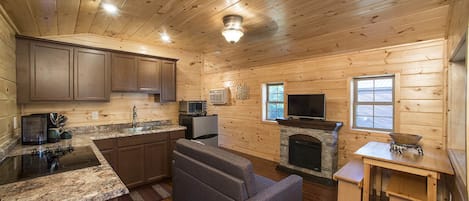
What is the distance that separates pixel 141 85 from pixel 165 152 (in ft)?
4.11

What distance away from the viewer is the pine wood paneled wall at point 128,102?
3252 millimetres

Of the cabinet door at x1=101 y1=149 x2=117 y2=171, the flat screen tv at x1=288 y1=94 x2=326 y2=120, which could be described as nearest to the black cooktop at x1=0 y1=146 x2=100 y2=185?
the cabinet door at x1=101 y1=149 x2=117 y2=171

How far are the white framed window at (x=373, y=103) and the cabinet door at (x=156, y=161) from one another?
319 centimetres

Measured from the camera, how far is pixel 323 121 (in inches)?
136

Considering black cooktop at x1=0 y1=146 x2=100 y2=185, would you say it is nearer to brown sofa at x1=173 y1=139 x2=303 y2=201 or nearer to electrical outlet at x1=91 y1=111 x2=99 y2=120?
brown sofa at x1=173 y1=139 x2=303 y2=201

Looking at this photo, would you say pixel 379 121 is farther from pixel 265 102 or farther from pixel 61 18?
pixel 61 18

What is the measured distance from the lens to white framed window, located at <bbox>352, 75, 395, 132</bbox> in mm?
3137

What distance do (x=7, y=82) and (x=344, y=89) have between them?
172 inches

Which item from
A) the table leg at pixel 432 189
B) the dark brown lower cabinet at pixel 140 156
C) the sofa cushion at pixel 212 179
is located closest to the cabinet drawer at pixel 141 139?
the dark brown lower cabinet at pixel 140 156

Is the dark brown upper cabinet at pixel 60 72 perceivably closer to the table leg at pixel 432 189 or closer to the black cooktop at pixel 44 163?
the black cooktop at pixel 44 163

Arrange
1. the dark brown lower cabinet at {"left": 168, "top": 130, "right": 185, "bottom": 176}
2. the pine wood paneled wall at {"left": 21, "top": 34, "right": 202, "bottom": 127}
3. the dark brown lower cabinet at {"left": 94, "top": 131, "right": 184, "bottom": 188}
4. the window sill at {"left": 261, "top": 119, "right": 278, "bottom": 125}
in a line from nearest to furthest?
the dark brown lower cabinet at {"left": 94, "top": 131, "right": 184, "bottom": 188}, the pine wood paneled wall at {"left": 21, "top": 34, "right": 202, "bottom": 127}, the dark brown lower cabinet at {"left": 168, "top": 130, "right": 185, "bottom": 176}, the window sill at {"left": 261, "top": 119, "right": 278, "bottom": 125}

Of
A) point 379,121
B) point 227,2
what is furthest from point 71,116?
point 379,121

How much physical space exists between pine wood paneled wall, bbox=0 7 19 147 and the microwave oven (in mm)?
2416

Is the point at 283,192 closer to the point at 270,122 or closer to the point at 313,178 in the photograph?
the point at 313,178
